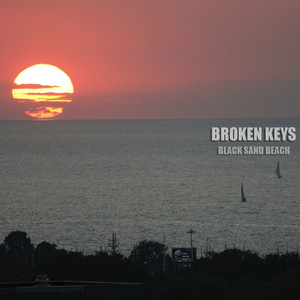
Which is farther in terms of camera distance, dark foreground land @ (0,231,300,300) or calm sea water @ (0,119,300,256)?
calm sea water @ (0,119,300,256)

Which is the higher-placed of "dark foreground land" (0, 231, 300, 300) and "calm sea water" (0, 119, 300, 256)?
"calm sea water" (0, 119, 300, 256)

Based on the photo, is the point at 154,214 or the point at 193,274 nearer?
the point at 193,274

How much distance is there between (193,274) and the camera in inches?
2109

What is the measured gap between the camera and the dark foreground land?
154 feet

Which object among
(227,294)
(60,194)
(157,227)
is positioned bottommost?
(227,294)

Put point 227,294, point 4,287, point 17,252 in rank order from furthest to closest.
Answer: point 17,252 < point 227,294 < point 4,287

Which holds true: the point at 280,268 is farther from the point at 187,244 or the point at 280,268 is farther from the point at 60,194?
the point at 60,194

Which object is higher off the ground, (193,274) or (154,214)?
(154,214)

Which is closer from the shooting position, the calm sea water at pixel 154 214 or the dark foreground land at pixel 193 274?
the dark foreground land at pixel 193 274

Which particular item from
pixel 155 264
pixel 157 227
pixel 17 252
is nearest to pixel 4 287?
pixel 155 264

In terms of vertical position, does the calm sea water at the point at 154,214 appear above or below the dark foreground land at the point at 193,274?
above

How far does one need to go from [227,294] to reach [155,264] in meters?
39.2

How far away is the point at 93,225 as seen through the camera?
12812cm

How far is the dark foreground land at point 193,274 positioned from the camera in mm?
47031
